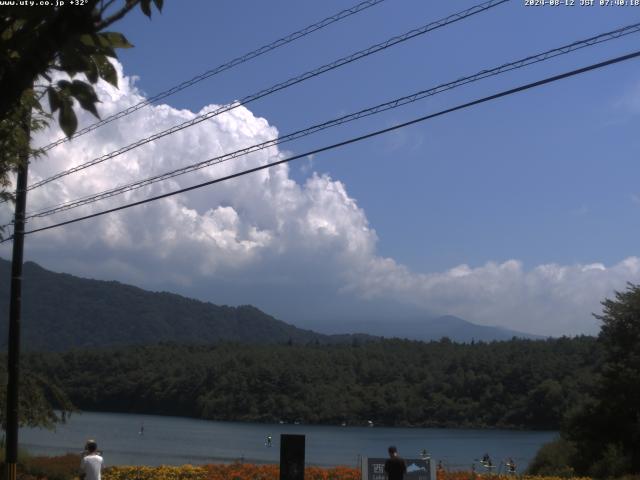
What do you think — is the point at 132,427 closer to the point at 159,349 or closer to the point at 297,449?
the point at 159,349

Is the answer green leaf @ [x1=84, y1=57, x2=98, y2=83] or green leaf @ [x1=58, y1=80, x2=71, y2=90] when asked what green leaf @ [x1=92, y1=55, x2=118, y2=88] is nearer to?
green leaf @ [x1=84, y1=57, x2=98, y2=83]

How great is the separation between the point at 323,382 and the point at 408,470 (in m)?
109

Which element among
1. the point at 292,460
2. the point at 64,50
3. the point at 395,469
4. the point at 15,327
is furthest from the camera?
the point at 15,327

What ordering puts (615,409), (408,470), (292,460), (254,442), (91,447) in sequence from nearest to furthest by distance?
(292,460), (91,447), (408,470), (615,409), (254,442)

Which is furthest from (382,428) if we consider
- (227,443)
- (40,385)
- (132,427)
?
(40,385)

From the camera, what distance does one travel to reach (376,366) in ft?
420

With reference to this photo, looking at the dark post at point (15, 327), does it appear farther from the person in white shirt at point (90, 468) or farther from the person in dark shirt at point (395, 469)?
the person in dark shirt at point (395, 469)

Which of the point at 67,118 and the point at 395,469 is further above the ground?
the point at 67,118

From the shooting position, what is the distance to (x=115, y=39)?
3.94 metres

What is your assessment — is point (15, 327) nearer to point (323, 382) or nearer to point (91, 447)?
point (91, 447)

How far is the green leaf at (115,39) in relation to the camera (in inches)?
153

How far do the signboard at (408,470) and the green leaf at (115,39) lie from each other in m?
13.4

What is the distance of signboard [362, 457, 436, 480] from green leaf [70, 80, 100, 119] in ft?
44.0

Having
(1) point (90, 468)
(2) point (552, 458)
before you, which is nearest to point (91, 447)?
(1) point (90, 468)
